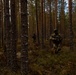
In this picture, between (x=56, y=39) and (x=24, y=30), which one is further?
(x=56, y=39)

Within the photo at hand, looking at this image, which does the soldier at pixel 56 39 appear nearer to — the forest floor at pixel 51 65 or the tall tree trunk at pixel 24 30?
the forest floor at pixel 51 65

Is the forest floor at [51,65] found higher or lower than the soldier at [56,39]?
lower

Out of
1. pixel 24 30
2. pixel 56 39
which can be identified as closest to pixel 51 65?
pixel 56 39

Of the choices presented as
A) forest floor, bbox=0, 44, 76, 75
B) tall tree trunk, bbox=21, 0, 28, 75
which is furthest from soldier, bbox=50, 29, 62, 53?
tall tree trunk, bbox=21, 0, 28, 75

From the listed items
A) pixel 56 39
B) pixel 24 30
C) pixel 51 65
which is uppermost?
pixel 24 30

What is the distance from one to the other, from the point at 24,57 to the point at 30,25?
4467 centimetres

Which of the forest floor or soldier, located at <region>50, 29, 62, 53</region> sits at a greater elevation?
soldier, located at <region>50, 29, 62, 53</region>

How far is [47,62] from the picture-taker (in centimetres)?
1405

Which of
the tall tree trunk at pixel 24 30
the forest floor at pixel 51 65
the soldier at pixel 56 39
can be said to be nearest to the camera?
the tall tree trunk at pixel 24 30

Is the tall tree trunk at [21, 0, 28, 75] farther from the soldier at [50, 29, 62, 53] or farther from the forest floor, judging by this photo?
the soldier at [50, 29, 62, 53]

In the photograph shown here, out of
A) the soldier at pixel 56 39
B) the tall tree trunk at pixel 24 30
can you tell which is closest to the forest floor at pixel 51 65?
the soldier at pixel 56 39

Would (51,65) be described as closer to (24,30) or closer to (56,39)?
(56,39)

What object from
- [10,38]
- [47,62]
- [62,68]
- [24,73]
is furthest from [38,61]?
[24,73]

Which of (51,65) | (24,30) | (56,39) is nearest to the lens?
(24,30)
